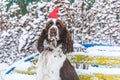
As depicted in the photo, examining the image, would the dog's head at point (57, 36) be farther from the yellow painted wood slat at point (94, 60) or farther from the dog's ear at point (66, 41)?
the yellow painted wood slat at point (94, 60)

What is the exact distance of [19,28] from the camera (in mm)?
7230

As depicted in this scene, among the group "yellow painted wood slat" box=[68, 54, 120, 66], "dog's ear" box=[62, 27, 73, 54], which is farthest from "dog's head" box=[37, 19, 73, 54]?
"yellow painted wood slat" box=[68, 54, 120, 66]

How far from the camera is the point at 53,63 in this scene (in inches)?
167

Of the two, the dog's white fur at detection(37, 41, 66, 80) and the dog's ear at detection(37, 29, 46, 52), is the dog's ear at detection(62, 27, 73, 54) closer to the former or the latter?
the dog's white fur at detection(37, 41, 66, 80)

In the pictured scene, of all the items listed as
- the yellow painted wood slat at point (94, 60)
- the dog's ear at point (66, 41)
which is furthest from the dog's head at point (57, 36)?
the yellow painted wood slat at point (94, 60)

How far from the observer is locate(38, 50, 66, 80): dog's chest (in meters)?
4.25

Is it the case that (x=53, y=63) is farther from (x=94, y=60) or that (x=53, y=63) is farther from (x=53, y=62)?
(x=94, y=60)

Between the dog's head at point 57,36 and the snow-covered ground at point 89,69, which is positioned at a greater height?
the dog's head at point 57,36

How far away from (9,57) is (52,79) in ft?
10.3

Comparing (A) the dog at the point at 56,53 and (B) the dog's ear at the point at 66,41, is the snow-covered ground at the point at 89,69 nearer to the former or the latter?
(A) the dog at the point at 56,53

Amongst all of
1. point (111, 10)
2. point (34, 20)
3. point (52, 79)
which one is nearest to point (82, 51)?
point (52, 79)

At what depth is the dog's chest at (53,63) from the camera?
425cm

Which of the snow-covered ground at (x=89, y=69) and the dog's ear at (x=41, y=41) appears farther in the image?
the snow-covered ground at (x=89, y=69)

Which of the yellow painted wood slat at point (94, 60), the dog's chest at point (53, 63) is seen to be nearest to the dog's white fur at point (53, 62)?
the dog's chest at point (53, 63)
